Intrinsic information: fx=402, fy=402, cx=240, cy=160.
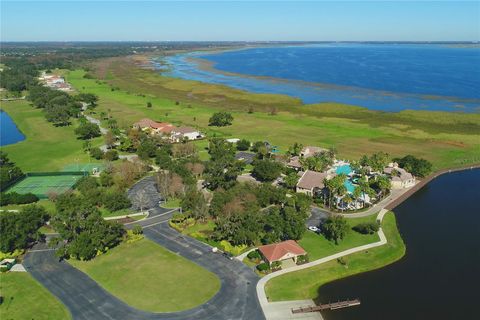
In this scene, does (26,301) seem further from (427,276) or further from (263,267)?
(427,276)

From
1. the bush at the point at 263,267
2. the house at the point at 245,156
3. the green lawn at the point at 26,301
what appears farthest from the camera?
the house at the point at 245,156

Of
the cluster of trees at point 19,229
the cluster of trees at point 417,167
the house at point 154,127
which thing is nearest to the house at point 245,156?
the house at point 154,127

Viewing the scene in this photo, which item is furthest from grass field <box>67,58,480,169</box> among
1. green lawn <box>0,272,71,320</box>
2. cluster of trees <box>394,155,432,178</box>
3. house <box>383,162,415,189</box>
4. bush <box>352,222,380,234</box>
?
green lawn <box>0,272,71,320</box>

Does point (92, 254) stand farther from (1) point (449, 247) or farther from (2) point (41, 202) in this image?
(1) point (449, 247)

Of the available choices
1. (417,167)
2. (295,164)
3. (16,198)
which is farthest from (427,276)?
(16,198)

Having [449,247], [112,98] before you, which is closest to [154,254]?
[449,247]

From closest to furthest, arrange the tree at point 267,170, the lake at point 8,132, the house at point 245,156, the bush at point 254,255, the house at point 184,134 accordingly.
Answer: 1. the bush at point 254,255
2. the tree at point 267,170
3. the house at point 245,156
4. the house at point 184,134
5. the lake at point 8,132

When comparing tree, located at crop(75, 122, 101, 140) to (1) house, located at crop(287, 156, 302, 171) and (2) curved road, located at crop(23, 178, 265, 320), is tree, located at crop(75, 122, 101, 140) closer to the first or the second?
(1) house, located at crop(287, 156, 302, 171)

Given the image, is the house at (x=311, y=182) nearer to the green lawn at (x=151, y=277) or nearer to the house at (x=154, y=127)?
the green lawn at (x=151, y=277)
